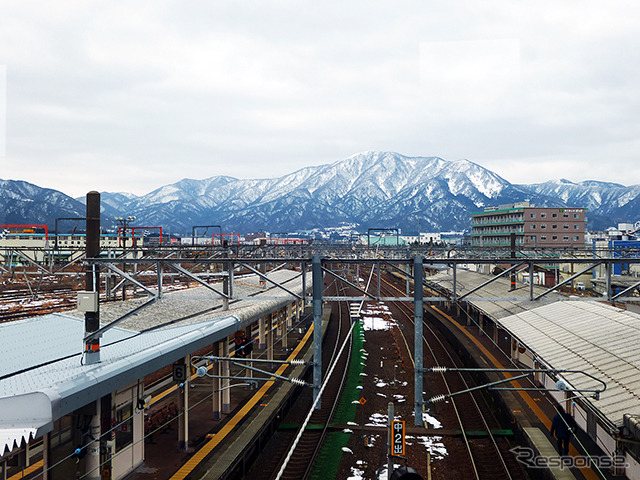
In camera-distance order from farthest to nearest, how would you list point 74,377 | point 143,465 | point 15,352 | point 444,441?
1. point 444,441
2. point 143,465
3. point 15,352
4. point 74,377

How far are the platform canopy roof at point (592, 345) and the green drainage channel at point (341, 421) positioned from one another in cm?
700

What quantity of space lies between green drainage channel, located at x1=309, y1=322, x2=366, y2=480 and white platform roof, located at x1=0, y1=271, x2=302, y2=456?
482 cm

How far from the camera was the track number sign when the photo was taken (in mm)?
8625

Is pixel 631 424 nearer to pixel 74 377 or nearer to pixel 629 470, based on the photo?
pixel 629 470

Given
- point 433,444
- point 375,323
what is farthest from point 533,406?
point 375,323

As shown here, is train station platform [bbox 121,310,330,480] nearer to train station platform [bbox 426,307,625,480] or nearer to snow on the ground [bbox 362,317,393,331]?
train station platform [bbox 426,307,625,480]

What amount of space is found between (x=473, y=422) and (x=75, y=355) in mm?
13201

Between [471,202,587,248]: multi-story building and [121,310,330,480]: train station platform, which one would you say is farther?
[471,202,587,248]: multi-story building

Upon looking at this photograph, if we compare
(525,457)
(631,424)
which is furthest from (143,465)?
(631,424)

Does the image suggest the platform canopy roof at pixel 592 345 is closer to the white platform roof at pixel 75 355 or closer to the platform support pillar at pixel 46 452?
the white platform roof at pixel 75 355

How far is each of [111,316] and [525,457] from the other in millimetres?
13934

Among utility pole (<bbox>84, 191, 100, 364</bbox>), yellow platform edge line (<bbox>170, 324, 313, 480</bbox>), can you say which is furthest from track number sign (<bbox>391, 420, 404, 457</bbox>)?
utility pole (<bbox>84, 191, 100, 364</bbox>)

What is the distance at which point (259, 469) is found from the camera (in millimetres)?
13438

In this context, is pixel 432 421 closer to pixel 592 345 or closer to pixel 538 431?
pixel 538 431
